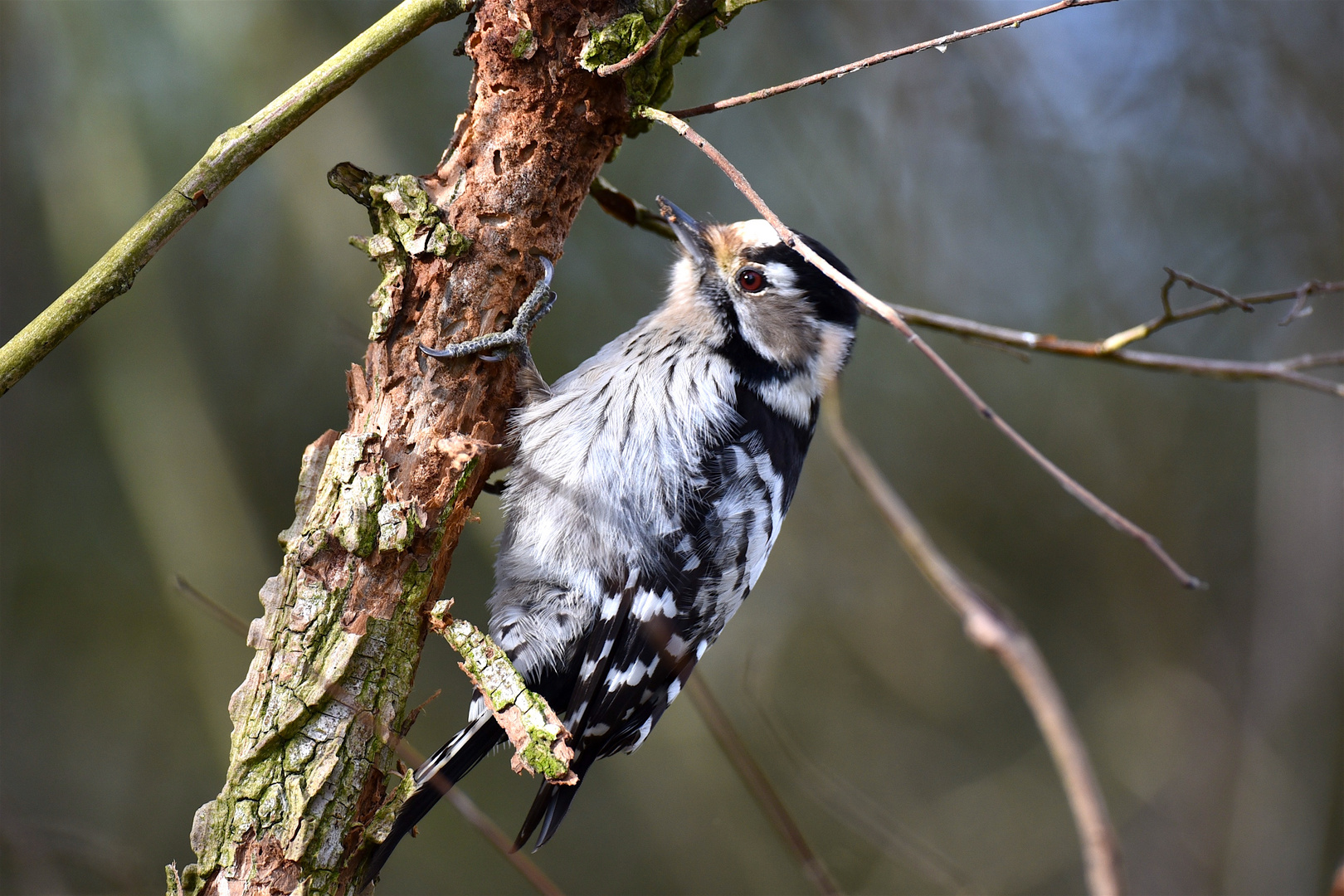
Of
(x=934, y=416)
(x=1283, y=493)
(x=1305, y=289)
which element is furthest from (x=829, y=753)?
(x=1305, y=289)

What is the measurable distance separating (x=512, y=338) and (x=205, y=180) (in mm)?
648

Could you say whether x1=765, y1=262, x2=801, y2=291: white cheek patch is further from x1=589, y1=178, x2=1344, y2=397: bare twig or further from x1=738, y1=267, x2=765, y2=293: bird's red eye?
x1=589, y1=178, x2=1344, y2=397: bare twig

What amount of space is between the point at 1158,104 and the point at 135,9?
5605 millimetres

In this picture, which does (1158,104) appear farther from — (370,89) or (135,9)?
(135,9)

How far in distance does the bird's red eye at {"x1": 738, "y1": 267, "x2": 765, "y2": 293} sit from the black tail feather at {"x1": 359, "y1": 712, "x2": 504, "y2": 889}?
1.36 metres

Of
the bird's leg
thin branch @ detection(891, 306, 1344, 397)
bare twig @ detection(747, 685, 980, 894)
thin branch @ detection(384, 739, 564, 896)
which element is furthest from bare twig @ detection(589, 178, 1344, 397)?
thin branch @ detection(384, 739, 564, 896)

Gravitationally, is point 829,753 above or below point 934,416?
below

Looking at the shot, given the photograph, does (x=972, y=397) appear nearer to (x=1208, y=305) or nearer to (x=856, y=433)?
(x=1208, y=305)

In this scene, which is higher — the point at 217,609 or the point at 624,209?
the point at 624,209

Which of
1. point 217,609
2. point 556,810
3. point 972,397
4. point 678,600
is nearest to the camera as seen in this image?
point 972,397

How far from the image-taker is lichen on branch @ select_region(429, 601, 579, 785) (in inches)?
61.3

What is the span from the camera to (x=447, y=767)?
205 cm

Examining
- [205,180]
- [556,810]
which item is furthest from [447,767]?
[205,180]

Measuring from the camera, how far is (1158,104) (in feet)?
17.0
